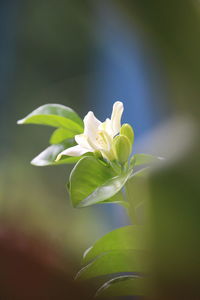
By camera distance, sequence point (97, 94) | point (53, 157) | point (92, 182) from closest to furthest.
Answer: point (92, 182) → point (53, 157) → point (97, 94)

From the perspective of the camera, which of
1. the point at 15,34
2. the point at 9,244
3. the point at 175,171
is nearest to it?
the point at 175,171

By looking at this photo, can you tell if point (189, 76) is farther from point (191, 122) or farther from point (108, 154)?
point (108, 154)

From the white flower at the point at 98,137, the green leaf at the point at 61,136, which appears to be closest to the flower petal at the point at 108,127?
the white flower at the point at 98,137

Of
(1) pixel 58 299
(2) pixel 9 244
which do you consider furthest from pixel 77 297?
(2) pixel 9 244

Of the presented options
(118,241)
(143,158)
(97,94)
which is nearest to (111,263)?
(118,241)

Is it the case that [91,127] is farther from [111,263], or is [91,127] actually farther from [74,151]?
[111,263]

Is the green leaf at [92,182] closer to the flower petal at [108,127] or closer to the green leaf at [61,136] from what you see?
the flower petal at [108,127]

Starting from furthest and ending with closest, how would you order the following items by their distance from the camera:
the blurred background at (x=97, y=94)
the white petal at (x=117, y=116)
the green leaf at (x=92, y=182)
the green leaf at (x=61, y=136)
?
Answer: the green leaf at (x=61, y=136)
the white petal at (x=117, y=116)
the green leaf at (x=92, y=182)
the blurred background at (x=97, y=94)
